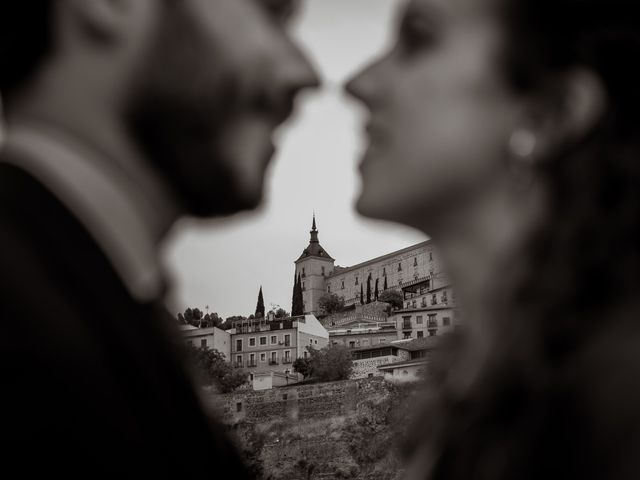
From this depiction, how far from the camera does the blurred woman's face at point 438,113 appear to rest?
4.84 ft

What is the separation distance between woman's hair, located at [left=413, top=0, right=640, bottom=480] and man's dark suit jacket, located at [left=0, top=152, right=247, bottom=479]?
0.40 meters

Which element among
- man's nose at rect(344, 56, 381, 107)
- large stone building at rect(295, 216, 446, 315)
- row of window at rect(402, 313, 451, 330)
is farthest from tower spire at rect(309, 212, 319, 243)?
man's nose at rect(344, 56, 381, 107)

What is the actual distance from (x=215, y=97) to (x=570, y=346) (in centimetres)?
64

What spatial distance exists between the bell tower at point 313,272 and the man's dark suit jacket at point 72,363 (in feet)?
277

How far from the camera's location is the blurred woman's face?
4.84 ft

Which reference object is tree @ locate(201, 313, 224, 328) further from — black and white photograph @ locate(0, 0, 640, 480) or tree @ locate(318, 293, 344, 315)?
black and white photograph @ locate(0, 0, 640, 480)

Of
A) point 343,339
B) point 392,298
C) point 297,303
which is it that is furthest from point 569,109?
point 297,303

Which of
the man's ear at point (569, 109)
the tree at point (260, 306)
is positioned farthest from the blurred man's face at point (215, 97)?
the tree at point (260, 306)

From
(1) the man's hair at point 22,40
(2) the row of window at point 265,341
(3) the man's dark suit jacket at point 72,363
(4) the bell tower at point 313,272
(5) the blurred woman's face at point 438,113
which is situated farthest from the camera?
(4) the bell tower at point 313,272

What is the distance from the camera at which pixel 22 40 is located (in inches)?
41.9

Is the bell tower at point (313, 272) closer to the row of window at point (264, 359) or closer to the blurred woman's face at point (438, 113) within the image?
the row of window at point (264, 359)

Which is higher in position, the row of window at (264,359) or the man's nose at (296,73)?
the row of window at (264,359)

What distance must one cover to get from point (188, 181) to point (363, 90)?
567 mm

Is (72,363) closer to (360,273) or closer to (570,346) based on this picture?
(570,346)
